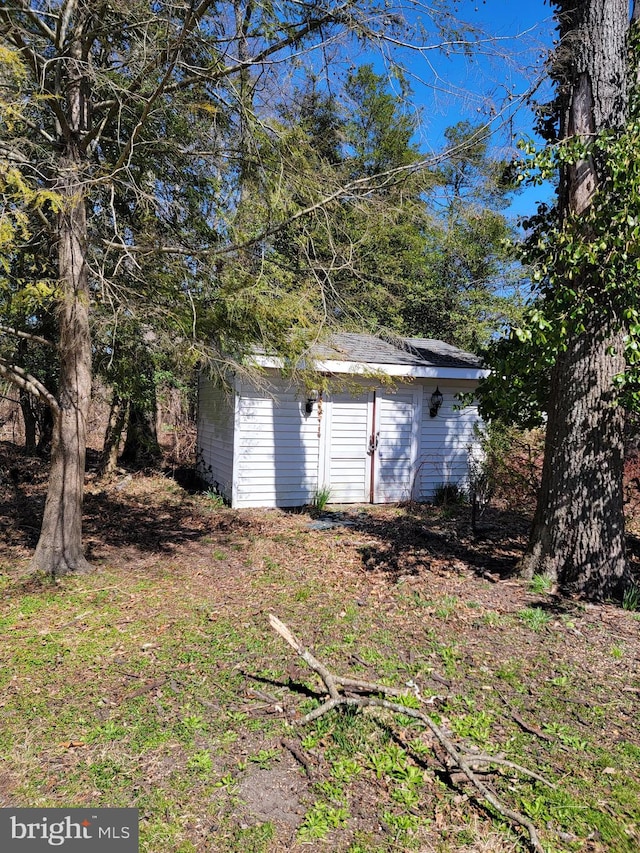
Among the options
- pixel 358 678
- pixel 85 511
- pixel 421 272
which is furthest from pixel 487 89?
pixel 421 272

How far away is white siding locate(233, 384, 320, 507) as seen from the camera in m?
8.70

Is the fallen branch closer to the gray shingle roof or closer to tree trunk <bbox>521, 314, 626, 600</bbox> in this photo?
tree trunk <bbox>521, 314, 626, 600</bbox>

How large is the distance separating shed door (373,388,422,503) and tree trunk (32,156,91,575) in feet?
18.1

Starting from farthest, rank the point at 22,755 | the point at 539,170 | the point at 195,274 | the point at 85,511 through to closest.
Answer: the point at 85,511, the point at 195,274, the point at 539,170, the point at 22,755

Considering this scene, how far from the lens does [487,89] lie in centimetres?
491

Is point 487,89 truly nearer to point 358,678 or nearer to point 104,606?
point 358,678

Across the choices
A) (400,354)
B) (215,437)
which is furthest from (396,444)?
(215,437)

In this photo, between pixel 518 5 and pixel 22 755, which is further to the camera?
pixel 518 5

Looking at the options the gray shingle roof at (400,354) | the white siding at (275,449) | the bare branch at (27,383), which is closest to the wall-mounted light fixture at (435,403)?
the gray shingle roof at (400,354)

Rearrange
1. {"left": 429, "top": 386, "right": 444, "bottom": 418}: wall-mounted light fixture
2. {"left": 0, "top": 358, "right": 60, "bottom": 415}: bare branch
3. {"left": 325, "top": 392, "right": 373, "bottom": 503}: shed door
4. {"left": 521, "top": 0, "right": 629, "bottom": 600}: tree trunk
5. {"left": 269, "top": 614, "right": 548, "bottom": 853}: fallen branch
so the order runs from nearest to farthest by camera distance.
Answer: {"left": 269, "top": 614, "right": 548, "bottom": 853}: fallen branch
{"left": 521, "top": 0, "right": 629, "bottom": 600}: tree trunk
{"left": 0, "top": 358, "right": 60, "bottom": 415}: bare branch
{"left": 325, "top": 392, "right": 373, "bottom": 503}: shed door
{"left": 429, "top": 386, "right": 444, "bottom": 418}: wall-mounted light fixture

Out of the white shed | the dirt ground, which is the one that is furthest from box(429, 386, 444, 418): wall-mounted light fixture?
the dirt ground

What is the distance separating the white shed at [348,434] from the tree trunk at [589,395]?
11.9 feet

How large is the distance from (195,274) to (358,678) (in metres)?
4.22

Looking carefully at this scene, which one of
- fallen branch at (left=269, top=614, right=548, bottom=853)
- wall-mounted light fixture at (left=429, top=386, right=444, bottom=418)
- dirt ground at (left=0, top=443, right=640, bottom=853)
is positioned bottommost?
dirt ground at (left=0, top=443, right=640, bottom=853)
